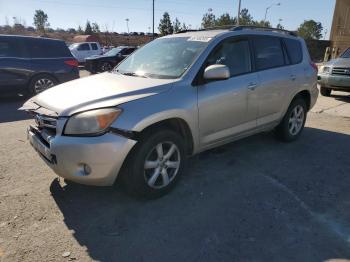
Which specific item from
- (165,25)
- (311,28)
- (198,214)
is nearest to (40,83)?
(198,214)

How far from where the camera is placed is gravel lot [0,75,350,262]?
9.76ft

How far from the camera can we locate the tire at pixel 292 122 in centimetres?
566

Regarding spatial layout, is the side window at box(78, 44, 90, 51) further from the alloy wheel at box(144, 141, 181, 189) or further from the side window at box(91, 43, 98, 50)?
the alloy wheel at box(144, 141, 181, 189)

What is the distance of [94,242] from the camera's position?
3080mm

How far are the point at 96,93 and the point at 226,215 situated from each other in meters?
1.84

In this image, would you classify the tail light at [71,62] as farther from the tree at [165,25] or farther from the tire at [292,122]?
the tree at [165,25]

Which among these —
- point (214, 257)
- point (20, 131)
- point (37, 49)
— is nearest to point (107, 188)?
point (214, 257)

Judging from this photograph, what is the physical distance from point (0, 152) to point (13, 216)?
213 centimetres

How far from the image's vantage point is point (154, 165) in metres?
3.71

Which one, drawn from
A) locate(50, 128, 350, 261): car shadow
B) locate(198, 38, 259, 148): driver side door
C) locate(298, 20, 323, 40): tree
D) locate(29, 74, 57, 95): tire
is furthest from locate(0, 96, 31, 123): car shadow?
locate(298, 20, 323, 40): tree

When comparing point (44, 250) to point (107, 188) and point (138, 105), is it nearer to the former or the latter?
point (107, 188)

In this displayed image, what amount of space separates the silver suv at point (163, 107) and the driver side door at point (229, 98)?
0.04 ft

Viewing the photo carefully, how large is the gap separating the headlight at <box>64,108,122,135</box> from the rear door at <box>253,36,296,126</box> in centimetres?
231

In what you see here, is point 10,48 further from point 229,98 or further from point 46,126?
point 229,98
